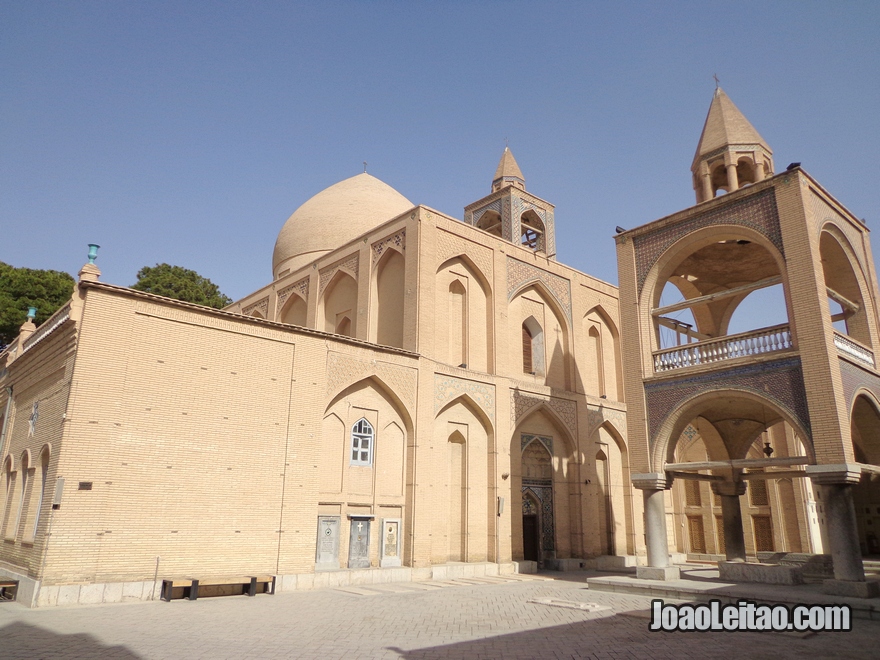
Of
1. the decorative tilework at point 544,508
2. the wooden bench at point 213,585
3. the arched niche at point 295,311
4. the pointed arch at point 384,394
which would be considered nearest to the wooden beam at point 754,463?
the decorative tilework at point 544,508

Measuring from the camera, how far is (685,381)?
13516 millimetres

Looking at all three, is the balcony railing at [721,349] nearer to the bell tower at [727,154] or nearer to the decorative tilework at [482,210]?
the bell tower at [727,154]

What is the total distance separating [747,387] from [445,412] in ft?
23.9

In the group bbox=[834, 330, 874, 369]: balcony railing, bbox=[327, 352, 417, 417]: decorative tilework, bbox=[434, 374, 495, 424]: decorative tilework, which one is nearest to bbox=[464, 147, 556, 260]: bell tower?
bbox=[434, 374, 495, 424]: decorative tilework

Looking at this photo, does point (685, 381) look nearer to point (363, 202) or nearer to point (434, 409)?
point (434, 409)

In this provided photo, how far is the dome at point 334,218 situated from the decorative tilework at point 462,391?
8481mm

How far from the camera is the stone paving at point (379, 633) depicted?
707 centimetres

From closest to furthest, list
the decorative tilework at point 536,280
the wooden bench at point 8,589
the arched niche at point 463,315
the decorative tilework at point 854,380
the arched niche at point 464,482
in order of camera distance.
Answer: the wooden bench at point 8,589, the decorative tilework at point 854,380, the arched niche at point 464,482, the arched niche at point 463,315, the decorative tilework at point 536,280

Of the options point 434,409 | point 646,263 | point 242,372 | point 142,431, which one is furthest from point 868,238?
point 142,431

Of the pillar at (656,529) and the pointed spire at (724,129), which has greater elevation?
the pointed spire at (724,129)

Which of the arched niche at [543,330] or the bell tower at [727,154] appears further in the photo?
the arched niche at [543,330]

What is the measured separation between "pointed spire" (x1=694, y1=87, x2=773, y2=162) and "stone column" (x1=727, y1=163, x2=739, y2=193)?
61 centimetres

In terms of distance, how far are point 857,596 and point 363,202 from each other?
19239 mm

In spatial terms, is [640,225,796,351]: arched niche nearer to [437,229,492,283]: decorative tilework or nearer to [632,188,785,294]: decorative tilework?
[632,188,785,294]: decorative tilework
